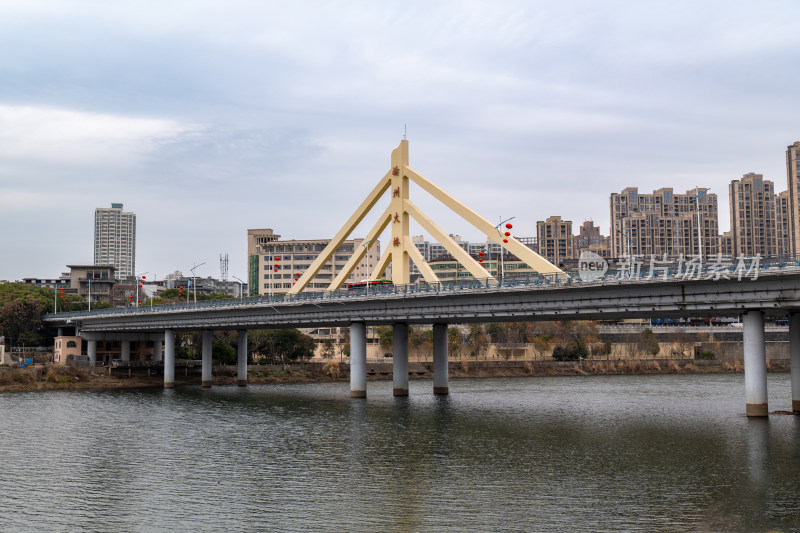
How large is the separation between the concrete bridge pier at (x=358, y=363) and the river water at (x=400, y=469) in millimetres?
12625

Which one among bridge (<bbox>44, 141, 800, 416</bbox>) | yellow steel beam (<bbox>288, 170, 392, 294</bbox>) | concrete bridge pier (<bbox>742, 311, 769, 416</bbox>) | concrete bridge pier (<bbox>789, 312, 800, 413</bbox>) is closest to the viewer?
bridge (<bbox>44, 141, 800, 416</bbox>)

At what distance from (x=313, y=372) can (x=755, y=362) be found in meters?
80.3

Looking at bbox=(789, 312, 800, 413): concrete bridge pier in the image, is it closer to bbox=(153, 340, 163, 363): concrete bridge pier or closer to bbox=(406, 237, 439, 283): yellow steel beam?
bbox=(406, 237, 439, 283): yellow steel beam

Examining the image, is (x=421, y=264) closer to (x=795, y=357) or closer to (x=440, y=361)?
(x=440, y=361)

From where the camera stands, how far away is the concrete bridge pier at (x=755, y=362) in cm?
5412

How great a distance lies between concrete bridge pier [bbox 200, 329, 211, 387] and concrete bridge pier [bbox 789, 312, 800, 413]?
2852 inches

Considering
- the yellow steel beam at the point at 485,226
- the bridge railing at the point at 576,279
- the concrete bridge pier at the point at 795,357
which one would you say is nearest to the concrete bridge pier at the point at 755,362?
the bridge railing at the point at 576,279

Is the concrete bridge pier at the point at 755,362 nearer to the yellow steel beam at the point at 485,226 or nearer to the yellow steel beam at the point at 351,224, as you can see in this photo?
the yellow steel beam at the point at 485,226

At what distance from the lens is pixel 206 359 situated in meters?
107

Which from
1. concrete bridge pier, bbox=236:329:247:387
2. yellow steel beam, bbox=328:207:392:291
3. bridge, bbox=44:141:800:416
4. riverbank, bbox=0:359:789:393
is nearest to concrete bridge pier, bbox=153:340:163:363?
bridge, bbox=44:141:800:416

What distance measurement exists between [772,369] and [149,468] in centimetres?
13656

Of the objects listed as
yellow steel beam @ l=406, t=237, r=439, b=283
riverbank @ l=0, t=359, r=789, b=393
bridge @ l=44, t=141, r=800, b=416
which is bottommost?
riverbank @ l=0, t=359, r=789, b=393

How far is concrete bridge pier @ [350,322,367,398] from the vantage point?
268 feet

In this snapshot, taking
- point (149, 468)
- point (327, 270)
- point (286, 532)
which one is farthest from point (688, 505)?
point (327, 270)
